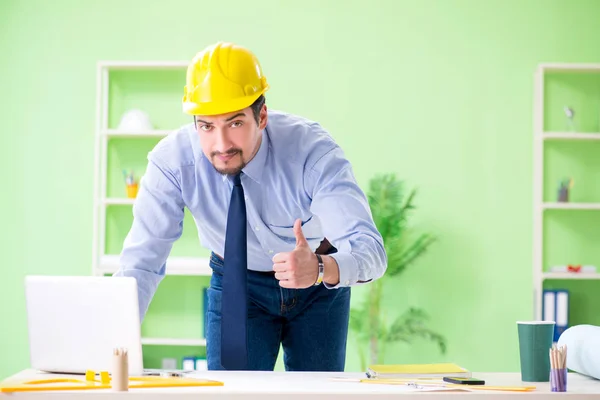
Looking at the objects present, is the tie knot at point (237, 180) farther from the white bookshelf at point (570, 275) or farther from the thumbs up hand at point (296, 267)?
the white bookshelf at point (570, 275)

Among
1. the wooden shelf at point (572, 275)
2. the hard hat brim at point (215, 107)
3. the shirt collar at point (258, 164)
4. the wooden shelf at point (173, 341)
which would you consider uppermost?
the hard hat brim at point (215, 107)

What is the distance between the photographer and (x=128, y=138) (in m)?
4.62

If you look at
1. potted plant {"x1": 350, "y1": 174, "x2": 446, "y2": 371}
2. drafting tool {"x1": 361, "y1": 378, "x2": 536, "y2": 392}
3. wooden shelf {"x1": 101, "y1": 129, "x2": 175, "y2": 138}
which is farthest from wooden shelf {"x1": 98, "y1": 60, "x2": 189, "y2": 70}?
drafting tool {"x1": 361, "y1": 378, "x2": 536, "y2": 392}

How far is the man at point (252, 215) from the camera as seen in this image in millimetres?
2062

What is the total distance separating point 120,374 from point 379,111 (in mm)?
3370

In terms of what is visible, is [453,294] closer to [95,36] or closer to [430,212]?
[430,212]

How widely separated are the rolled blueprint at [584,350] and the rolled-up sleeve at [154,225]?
106cm

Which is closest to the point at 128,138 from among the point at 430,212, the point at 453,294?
the point at 430,212

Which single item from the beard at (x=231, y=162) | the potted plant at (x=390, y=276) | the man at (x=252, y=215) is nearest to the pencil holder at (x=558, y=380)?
the man at (x=252, y=215)

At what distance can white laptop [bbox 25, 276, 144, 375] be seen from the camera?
1.60 metres

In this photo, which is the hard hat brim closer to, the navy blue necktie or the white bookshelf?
the navy blue necktie

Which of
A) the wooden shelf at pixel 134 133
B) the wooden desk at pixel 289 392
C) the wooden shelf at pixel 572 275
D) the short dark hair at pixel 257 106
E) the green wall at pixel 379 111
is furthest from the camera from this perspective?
the green wall at pixel 379 111

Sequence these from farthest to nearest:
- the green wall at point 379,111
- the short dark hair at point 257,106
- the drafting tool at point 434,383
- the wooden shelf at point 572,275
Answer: the green wall at point 379,111 → the wooden shelf at point 572,275 → the short dark hair at point 257,106 → the drafting tool at point 434,383

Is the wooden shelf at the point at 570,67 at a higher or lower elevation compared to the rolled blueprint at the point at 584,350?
higher
